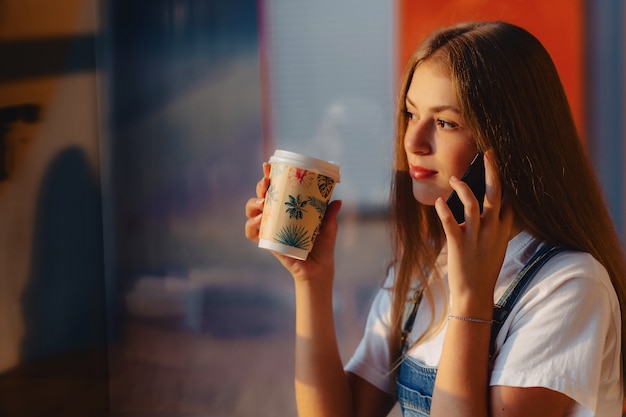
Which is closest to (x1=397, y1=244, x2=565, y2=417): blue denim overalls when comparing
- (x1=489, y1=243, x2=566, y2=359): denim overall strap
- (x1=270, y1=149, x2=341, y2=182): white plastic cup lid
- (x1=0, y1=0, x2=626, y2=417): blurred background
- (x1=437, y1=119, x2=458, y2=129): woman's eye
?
(x1=489, y1=243, x2=566, y2=359): denim overall strap

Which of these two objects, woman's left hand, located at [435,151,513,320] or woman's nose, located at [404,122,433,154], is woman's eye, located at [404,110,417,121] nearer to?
woman's nose, located at [404,122,433,154]

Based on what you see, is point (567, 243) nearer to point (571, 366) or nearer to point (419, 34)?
point (571, 366)

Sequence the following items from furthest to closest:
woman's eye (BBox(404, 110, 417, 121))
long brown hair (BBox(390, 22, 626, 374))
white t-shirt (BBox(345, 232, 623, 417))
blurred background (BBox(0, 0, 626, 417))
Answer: blurred background (BBox(0, 0, 626, 417))
woman's eye (BBox(404, 110, 417, 121))
long brown hair (BBox(390, 22, 626, 374))
white t-shirt (BBox(345, 232, 623, 417))

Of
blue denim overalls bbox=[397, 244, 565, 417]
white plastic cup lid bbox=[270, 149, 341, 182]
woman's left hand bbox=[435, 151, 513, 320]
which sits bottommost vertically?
blue denim overalls bbox=[397, 244, 565, 417]

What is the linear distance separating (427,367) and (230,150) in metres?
0.90

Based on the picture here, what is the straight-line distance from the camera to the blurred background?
184 centimetres

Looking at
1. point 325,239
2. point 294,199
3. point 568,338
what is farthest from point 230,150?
point 568,338

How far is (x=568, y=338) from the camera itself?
1.04 m

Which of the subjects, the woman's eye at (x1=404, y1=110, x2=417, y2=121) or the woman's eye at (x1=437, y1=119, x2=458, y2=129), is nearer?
the woman's eye at (x1=437, y1=119, x2=458, y2=129)

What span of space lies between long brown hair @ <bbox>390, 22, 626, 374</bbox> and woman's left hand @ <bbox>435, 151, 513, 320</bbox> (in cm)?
10

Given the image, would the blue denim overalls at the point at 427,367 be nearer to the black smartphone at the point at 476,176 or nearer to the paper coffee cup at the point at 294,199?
the black smartphone at the point at 476,176

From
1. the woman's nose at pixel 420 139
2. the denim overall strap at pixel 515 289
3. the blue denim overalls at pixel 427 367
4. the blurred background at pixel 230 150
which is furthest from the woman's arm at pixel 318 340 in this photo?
the blurred background at pixel 230 150

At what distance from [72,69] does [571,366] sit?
127 centimetres

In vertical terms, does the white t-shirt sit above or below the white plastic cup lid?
below
